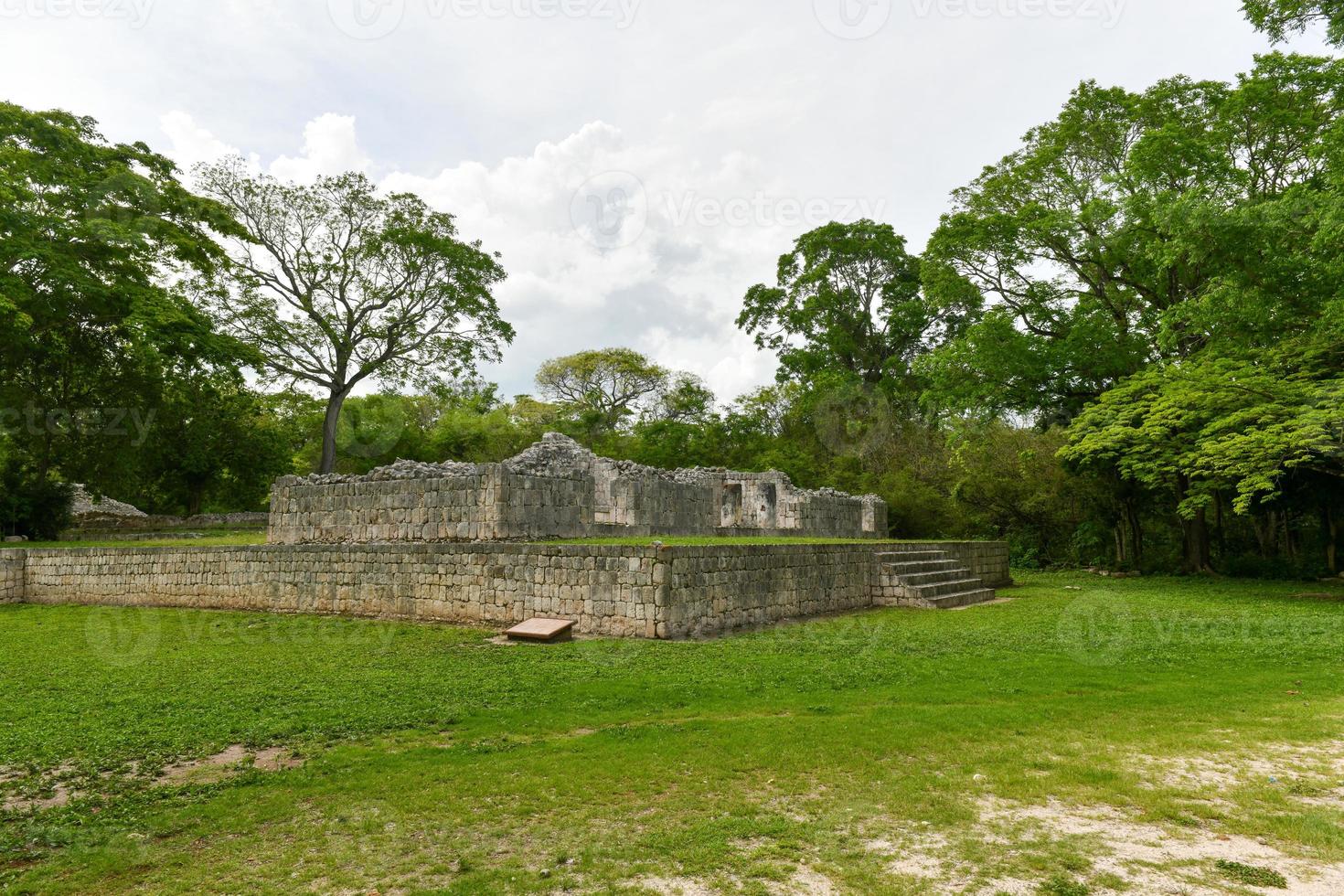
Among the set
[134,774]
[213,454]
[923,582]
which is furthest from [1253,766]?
[213,454]

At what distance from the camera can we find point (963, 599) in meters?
14.5

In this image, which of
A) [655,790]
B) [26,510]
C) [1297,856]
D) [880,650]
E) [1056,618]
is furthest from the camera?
[26,510]

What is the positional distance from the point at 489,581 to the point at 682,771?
7.32 metres

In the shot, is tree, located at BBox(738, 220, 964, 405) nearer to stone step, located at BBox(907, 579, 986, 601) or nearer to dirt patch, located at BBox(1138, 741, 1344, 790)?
stone step, located at BBox(907, 579, 986, 601)

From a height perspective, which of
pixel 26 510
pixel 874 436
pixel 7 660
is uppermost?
pixel 874 436

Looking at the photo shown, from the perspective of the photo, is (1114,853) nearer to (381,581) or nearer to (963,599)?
(381,581)

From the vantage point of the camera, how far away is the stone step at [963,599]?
44.9ft

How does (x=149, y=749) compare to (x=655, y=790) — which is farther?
(x=149, y=749)

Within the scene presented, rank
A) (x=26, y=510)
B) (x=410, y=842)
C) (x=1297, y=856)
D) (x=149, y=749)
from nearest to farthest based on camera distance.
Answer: (x=1297, y=856) < (x=410, y=842) < (x=149, y=749) < (x=26, y=510)

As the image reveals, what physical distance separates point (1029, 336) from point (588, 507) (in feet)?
41.7

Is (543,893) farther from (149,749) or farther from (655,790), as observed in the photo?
(149,749)

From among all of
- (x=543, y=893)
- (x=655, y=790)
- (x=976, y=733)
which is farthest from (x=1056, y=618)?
(x=543, y=893)

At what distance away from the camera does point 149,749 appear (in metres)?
5.02

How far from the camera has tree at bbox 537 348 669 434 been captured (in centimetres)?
4484
